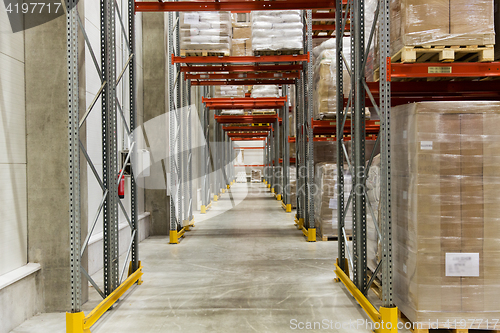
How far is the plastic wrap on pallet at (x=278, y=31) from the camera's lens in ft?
25.4

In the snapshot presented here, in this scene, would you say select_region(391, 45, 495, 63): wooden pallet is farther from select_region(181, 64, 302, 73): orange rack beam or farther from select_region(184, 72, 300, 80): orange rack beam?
select_region(184, 72, 300, 80): orange rack beam

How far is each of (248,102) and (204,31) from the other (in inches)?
207

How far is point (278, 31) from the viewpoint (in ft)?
25.5

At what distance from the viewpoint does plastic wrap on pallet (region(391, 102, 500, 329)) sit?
3.52 meters

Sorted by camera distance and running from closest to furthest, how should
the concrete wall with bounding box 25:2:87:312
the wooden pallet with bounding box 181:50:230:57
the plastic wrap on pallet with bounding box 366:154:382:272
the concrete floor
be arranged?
the concrete floor
the concrete wall with bounding box 25:2:87:312
the plastic wrap on pallet with bounding box 366:154:382:272
the wooden pallet with bounding box 181:50:230:57

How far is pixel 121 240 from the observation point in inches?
280

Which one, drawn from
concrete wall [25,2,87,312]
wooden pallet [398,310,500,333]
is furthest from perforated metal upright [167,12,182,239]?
wooden pallet [398,310,500,333]

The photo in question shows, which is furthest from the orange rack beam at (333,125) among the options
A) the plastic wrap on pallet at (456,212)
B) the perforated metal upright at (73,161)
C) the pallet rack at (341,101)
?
the perforated metal upright at (73,161)

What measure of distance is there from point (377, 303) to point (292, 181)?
342 inches

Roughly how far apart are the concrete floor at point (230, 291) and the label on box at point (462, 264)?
104 centimetres

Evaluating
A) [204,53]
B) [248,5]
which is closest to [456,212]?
[248,5]

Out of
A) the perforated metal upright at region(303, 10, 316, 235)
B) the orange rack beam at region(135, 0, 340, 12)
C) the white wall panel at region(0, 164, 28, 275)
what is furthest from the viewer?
the perforated metal upright at region(303, 10, 316, 235)

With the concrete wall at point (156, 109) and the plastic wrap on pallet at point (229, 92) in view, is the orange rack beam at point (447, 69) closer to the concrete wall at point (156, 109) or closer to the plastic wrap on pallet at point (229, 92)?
the concrete wall at point (156, 109)

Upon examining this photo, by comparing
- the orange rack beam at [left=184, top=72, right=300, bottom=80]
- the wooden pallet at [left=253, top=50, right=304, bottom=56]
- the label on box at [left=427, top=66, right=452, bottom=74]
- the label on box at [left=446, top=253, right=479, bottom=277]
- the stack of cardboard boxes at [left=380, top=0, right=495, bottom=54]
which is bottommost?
the label on box at [left=446, top=253, right=479, bottom=277]
